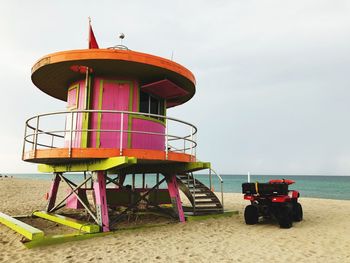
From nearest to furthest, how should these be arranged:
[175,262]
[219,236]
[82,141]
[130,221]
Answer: [175,262] → [219,236] → [82,141] → [130,221]

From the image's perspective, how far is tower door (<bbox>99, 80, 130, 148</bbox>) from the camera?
10086 millimetres

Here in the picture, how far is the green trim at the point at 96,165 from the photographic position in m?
8.41

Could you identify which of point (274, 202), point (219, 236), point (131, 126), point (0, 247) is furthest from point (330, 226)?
point (0, 247)

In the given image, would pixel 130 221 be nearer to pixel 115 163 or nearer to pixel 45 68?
pixel 115 163

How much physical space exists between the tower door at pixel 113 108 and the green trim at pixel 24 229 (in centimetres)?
314

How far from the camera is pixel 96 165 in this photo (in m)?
9.41

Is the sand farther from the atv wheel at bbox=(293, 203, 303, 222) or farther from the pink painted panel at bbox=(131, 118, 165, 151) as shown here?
the pink painted panel at bbox=(131, 118, 165, 151)

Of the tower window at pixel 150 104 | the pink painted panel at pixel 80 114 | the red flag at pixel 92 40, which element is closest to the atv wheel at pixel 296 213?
the tower window at pixel 150 104

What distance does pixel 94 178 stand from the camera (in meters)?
9.78

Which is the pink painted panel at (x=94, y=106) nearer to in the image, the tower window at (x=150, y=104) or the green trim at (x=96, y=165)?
the green trim at (x=96, y=165)

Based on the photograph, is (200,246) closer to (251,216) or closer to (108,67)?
(251,216)

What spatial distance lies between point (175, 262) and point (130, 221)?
210 inches

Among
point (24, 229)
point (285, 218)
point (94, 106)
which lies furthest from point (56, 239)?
point (285, 218)

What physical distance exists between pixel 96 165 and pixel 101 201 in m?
1.13
